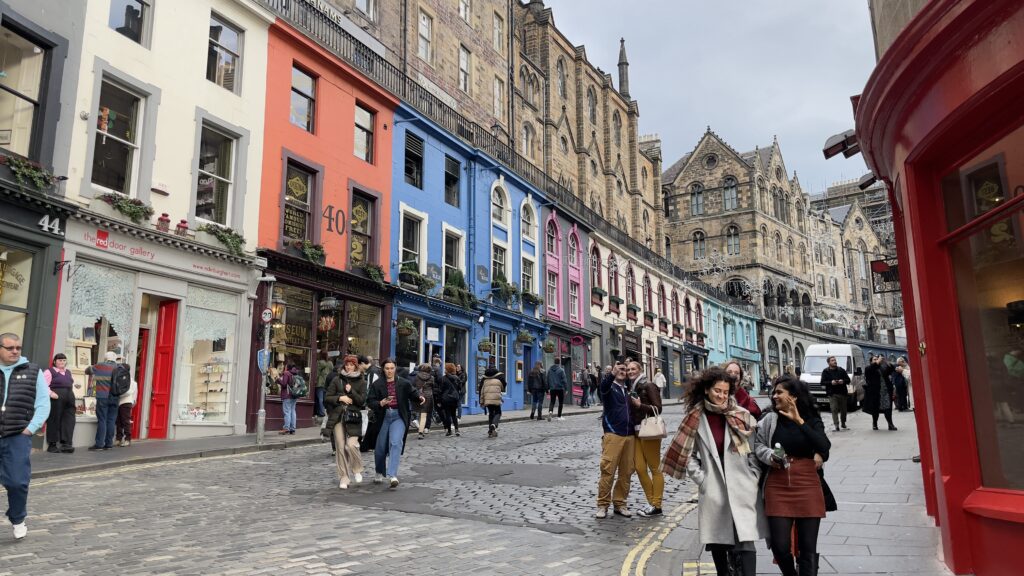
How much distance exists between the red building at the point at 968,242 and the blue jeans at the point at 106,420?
12.3m

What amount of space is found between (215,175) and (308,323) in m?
4.25

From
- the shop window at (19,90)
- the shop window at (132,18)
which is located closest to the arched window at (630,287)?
the shop window at (132,18)

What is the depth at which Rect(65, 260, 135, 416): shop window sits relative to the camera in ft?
43.2

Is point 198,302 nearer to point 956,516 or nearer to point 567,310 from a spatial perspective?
point 956,516

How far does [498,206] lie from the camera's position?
28.4 metres

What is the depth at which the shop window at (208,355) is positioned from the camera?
1552cm

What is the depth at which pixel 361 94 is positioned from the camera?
21484mm

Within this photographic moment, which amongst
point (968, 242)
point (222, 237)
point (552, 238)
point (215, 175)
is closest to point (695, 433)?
point (968, 242)

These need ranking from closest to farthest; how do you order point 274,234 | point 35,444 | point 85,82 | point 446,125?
point 35,444
point 85,82
point 274,234
point 446,125

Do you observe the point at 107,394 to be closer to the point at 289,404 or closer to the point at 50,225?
the point at 50,225

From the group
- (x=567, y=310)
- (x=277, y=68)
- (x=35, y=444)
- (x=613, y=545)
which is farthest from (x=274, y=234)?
(x=567, y=310)

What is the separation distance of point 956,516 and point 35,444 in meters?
12.9

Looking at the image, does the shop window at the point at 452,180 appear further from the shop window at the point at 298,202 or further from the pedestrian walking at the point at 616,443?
the pedestrian walking at the point at 616,443

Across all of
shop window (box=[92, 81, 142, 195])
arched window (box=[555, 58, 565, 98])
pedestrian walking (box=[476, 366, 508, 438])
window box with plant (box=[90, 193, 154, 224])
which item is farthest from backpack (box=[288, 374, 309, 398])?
arched window (box=[555, 58, 565, 98])
